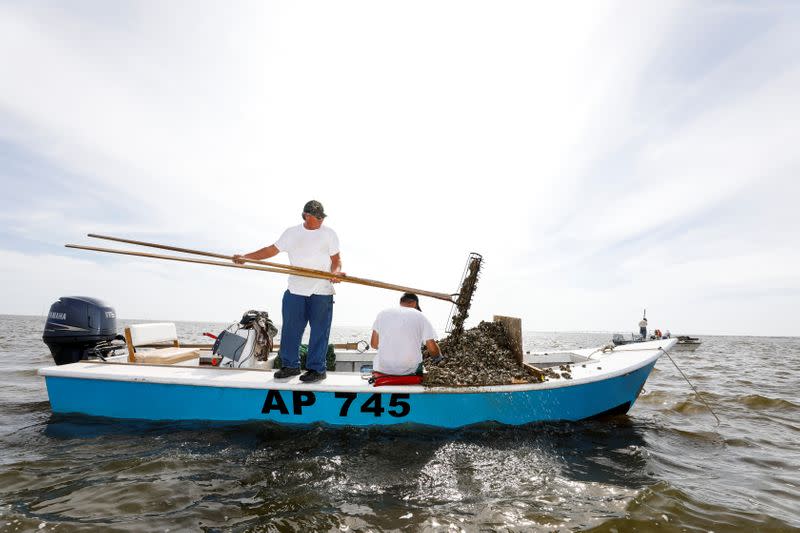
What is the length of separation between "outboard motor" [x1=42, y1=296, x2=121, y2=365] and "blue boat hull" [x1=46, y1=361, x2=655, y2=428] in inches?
53.4

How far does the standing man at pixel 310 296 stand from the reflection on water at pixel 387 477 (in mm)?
885

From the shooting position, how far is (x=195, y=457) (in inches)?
165

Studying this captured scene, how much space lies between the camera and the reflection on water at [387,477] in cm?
310

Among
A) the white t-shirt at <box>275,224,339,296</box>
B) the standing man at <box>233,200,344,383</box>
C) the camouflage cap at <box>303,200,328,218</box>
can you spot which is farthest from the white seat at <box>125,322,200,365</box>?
the camouflage cap at <box>303,200,328,218</box>

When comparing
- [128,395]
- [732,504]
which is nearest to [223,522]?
[128,395]

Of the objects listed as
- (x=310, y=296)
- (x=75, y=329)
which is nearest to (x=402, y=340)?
(x=310, y=296)

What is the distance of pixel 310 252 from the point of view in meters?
5.34

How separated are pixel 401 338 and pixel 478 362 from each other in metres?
1.68

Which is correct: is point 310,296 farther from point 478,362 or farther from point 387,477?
point 478,362

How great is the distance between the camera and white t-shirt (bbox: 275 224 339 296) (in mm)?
5262

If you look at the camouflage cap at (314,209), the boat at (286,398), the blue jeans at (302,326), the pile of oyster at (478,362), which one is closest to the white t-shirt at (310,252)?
the blue jeans at (302,326)

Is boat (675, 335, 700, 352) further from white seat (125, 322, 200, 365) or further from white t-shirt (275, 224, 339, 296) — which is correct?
white seat (125, 322, 200, 365)

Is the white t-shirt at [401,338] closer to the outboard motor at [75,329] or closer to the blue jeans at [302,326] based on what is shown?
the blue jeans at [302,326]

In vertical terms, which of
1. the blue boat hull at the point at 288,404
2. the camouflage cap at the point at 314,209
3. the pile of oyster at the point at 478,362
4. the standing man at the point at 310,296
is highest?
the camouflage cap at the point at 314,209
